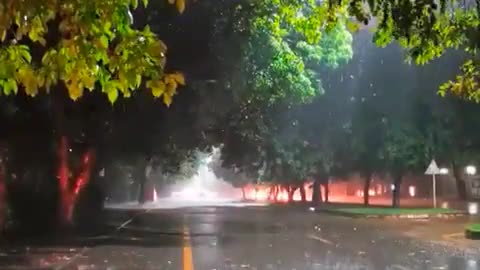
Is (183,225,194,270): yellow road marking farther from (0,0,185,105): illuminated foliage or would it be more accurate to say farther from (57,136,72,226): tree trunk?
(0,0,185,105): illuminated foliage

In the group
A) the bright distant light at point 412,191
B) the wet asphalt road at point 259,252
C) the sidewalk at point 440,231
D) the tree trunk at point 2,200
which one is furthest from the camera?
the bright distant light at point 412,191

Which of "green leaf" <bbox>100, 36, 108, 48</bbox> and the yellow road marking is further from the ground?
"green leaf" <bbox>100, 36, 108, 48</bbox>

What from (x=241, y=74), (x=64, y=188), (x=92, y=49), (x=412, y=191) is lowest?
(x=64, y=188)

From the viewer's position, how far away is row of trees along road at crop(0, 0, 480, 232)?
14.7ft

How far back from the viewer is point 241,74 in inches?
889

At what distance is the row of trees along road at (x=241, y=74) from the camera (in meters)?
4.47

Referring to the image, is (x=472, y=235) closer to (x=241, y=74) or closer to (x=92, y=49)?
(x=241, y=74)

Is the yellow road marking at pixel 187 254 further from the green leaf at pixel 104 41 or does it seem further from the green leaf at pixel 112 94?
the green leaf at pixel 104 41

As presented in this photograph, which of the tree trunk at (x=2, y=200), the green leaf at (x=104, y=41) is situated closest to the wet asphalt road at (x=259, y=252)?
the tree trunk at (x=2, y=200)

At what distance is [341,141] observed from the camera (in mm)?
53031

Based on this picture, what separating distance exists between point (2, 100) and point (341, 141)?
35918mm

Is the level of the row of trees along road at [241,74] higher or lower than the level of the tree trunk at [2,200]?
higher

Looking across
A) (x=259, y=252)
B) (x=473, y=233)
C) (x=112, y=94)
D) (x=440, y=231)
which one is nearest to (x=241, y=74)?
(x=259, y=252)

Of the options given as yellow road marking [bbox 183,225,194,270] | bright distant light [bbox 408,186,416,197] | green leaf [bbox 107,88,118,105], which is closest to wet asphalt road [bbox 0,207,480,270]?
yellow road marking [bbox 183,225,194,270]
